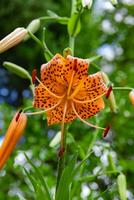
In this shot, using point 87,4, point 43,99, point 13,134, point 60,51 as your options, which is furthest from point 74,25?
point 60,51

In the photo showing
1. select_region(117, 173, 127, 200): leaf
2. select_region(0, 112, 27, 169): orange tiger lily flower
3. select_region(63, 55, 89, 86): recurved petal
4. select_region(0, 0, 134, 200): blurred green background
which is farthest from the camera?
select_region(0, 0, 134, 200): blurred green background

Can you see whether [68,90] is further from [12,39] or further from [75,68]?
[12,39]

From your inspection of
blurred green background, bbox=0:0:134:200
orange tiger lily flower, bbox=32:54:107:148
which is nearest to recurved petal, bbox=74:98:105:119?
orange tiger lily flower, bbox=32:54:107:148

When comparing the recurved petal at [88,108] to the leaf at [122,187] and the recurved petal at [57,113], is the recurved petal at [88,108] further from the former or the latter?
the leaf at [122,187]

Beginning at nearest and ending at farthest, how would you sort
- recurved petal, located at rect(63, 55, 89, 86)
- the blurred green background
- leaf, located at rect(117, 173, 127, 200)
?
recurved petal, located at rect(63, 55, 89, 86) < leaf, located at rect(117, 173, 127, 200) < the blurred green background

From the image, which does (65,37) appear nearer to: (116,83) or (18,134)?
(116,83)

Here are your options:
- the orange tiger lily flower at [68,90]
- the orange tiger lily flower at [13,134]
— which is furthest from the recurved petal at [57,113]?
the orange tiger lily flower at [13,134]

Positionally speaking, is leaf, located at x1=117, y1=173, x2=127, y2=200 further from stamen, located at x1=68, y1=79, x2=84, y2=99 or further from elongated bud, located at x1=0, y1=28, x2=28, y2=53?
elongated bud, located at x1=0, y1=28, x2=28, y2=53

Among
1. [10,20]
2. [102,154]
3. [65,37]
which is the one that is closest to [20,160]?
[102,154]
